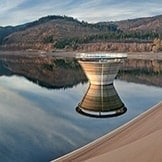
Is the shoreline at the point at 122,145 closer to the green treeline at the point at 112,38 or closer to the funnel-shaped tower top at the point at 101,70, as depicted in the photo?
the funnel-shaped tower top at the point at 101,70

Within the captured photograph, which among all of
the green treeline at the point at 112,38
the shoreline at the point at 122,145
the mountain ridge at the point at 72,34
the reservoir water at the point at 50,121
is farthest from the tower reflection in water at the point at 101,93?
the green treeline at the point at 112,38

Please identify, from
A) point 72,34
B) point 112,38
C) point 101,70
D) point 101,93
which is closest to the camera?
point 101,93

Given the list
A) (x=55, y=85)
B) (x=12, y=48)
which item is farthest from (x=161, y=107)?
(x=12, y=48)

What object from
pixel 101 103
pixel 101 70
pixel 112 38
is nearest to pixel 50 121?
pixel 101 103

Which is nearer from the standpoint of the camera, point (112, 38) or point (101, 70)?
point (101, 70)

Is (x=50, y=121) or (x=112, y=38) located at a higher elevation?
(x=112, y=38)

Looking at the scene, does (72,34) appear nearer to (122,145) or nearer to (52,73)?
(52,73)

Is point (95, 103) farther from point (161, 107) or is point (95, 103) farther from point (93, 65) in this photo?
point (161, 107)

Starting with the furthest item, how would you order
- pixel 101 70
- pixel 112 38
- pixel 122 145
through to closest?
pixel 112 38 < pixel 101 70 < pixel 122 145
